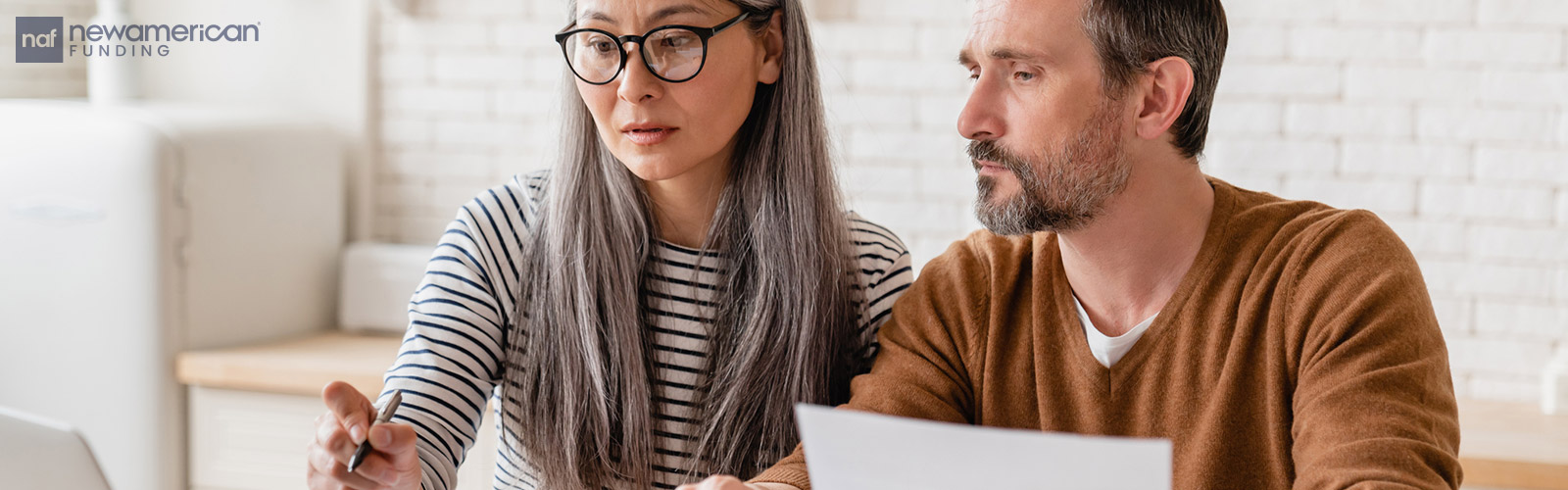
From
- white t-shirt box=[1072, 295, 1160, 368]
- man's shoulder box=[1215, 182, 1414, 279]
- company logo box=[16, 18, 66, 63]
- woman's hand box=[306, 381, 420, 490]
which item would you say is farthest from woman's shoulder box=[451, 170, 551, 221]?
company logo box=[16, 18, 66, 63]

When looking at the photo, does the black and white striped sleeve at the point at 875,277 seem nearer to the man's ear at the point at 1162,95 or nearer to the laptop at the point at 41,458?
the man's ear at the point at 1162,95

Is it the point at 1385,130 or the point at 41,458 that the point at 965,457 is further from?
the point at 1385,130

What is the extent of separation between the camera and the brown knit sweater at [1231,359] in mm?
1168

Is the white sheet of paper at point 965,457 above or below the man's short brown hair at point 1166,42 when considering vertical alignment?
below

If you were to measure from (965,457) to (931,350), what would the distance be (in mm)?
574

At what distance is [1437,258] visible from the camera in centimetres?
247

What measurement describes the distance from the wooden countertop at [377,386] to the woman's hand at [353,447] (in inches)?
50.7

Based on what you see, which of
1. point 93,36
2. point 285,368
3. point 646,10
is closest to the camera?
point 646,10

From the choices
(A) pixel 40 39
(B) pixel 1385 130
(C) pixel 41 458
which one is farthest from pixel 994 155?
(A) pixel 40 39

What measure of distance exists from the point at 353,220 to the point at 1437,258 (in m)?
2.35

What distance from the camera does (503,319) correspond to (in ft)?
5.03

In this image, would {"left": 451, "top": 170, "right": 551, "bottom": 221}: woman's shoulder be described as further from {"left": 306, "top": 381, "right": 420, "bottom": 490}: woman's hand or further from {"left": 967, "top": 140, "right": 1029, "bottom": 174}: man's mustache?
{"left": 967, "top": 140, "right": 1029, "bottom": 174}: man's mustache

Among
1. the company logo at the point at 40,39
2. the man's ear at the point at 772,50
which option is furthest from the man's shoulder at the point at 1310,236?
the company logo at the point at 40,39

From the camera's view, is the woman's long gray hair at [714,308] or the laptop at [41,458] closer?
the laptop at [41,458]
